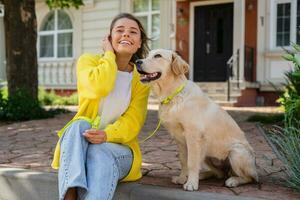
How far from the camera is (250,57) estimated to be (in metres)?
14.7

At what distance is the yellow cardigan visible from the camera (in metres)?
3.29

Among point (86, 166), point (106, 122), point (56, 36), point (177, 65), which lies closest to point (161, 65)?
point (177, 65)

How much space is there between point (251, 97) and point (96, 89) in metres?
11.6

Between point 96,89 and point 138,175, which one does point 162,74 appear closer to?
point 96,89

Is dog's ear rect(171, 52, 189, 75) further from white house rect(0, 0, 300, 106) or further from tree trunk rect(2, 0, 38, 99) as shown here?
white house rect(0, 0, 300, 106)

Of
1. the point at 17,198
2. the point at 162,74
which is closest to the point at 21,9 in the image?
the point at 17,198

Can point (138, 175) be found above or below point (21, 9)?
below

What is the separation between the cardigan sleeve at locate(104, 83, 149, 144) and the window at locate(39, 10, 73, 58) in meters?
16.3

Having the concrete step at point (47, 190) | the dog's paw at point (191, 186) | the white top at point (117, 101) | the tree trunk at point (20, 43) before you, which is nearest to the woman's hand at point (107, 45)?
the white top at point (117, 101)

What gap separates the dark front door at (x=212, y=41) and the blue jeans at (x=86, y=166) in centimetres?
1244

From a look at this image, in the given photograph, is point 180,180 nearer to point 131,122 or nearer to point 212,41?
point 131,122

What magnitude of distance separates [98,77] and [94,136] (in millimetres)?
432

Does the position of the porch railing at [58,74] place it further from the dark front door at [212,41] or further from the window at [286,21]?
the window at [286,21]

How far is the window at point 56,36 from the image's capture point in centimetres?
1958
